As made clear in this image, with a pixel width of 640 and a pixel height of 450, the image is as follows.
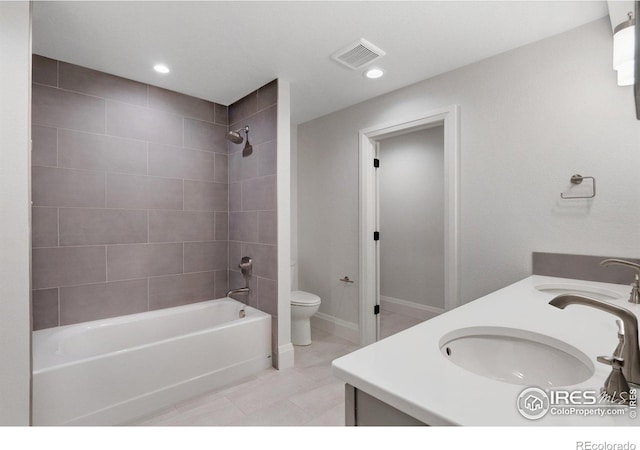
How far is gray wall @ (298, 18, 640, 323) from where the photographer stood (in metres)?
1.78

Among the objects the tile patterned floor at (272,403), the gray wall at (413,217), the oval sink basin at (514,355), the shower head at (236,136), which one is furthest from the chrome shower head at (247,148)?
the oval sink basin at (514,355)

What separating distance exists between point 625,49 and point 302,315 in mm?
2855

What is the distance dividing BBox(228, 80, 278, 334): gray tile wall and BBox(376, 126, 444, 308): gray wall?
208 cm

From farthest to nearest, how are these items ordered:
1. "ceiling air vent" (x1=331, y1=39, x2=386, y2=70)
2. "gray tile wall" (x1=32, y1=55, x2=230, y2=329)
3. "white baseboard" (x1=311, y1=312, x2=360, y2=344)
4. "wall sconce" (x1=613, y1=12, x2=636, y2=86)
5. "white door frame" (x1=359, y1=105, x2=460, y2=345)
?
"white baseboard" (x1=311, y1=312, x2=360, y2=344), "white door frame" (x1=359, y1=105, x2=460, y2=345), "gray tile wall" (x1=32, y1=55, x2=230, y2=329), "ceiling air vent" (x1=331, y1=39, x2=386, y2=70), "wall sconce" (x1=613, y1=12, x2=636, y2=86)

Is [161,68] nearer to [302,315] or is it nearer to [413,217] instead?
[302,315]

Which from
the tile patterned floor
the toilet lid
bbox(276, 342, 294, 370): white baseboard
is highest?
the toilet lid

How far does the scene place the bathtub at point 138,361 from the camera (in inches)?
71.1

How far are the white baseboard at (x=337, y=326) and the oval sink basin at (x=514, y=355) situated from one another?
2.25 m

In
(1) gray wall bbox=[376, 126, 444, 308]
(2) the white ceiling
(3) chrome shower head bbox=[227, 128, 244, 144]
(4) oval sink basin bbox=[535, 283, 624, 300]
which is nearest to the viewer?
(4) oval sink basin bbox=[535, 283, 624, 300]

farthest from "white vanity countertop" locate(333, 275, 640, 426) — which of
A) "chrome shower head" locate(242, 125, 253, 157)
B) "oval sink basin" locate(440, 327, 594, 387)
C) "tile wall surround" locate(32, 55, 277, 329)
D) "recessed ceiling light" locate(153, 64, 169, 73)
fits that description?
"recessed ceiling light" locate(153, 64, 169, 73)

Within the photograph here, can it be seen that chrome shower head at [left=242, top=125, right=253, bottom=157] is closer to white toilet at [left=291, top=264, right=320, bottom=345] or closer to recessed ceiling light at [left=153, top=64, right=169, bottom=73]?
recessed ceiling light at [left=153, top=64, right=169, bottom=73]

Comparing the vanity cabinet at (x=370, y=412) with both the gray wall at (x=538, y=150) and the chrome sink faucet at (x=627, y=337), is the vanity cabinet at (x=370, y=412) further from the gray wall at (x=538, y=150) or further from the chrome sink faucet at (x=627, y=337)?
the gray wall at (x=538, y=150)
